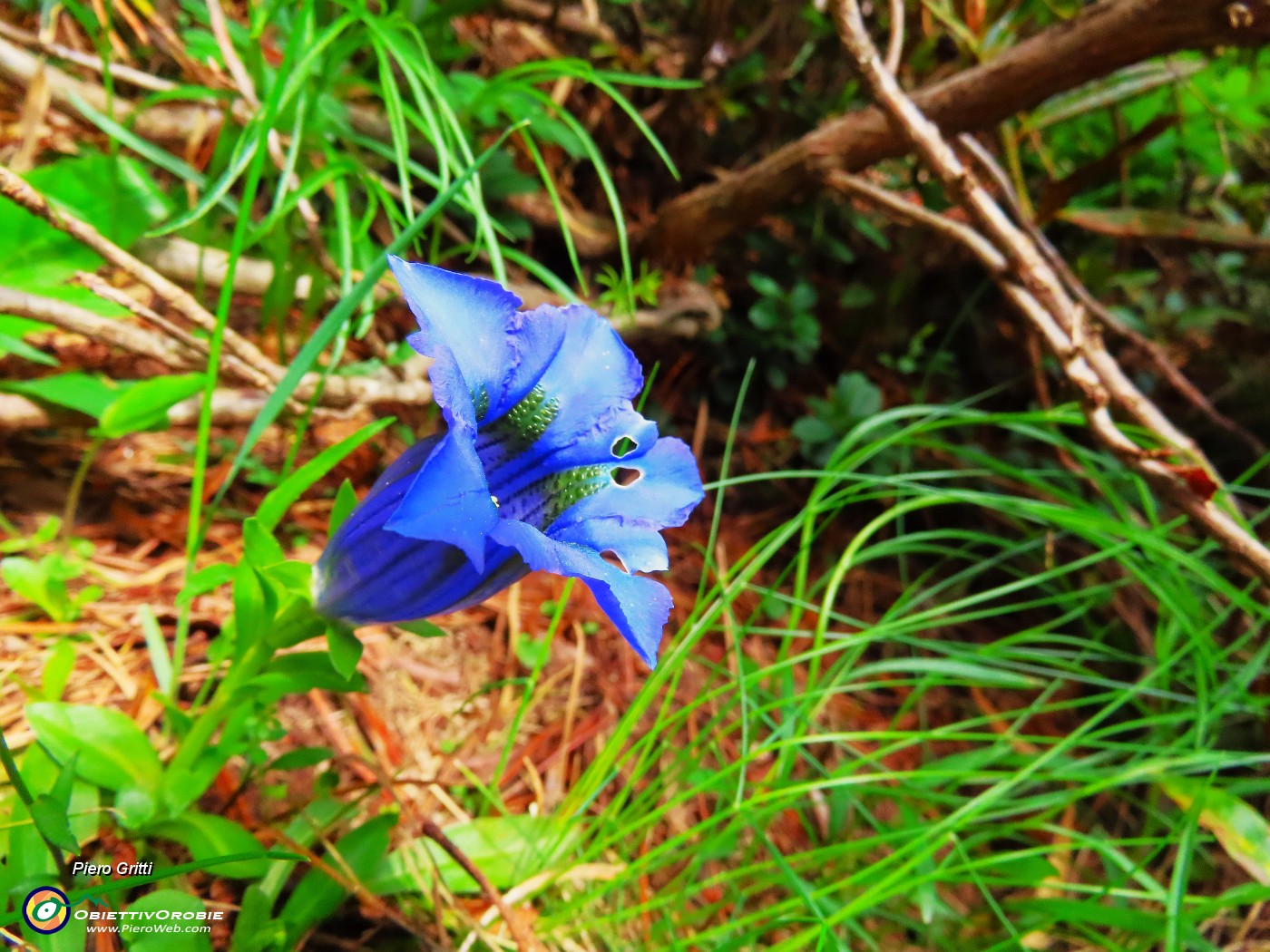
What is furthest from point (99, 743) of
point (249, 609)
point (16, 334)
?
point (16, 334)

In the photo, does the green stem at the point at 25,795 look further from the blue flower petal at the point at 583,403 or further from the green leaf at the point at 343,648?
the blue flower petal at the point at 583,403

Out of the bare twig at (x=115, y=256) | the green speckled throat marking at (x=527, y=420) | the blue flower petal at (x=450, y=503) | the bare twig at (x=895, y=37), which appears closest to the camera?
the blue flower petal at (x=450, y=503)

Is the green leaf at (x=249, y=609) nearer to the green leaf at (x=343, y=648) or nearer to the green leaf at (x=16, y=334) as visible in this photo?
the green leaf at (x=343, y=648)

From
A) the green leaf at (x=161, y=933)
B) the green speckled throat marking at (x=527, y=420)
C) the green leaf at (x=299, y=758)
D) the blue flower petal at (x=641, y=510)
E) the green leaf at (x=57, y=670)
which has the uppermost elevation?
the green speckled throat marking at (x=527, y=420)

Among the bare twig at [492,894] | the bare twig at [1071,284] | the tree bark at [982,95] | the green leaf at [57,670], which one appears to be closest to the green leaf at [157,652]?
the green leaf at [57,670]

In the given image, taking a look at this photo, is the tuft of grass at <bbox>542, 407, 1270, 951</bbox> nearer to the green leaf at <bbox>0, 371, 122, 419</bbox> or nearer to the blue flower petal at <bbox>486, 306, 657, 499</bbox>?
the blue flower petal at <bbox>486, 306, 657, 499</bbox>

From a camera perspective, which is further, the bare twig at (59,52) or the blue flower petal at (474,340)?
the bare twig at (59,52)

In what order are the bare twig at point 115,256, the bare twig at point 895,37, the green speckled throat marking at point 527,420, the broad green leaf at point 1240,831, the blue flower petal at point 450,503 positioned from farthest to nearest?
the bare twig at point 895,37 < the broad green leaf at point 1240,831 < the bare twig at point 115,256 < the green speckled throat marking at point 527,420 < the blue flower petal at point 450,503

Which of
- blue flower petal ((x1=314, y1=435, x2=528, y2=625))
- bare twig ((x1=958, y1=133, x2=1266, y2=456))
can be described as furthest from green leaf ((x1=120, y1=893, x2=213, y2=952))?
bare twig ((x1=958, y1=133, x2=1266, y2=456))

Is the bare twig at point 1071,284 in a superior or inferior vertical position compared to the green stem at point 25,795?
superior

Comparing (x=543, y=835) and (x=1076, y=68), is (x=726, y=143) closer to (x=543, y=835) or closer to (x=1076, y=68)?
(x=1076, y=68)
